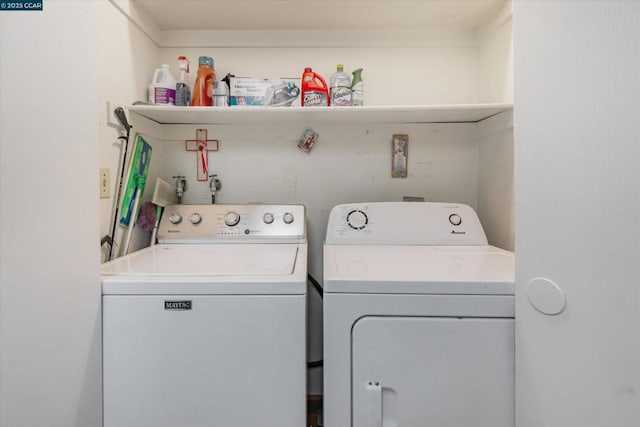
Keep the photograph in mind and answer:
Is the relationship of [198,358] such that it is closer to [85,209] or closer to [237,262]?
[237,262]

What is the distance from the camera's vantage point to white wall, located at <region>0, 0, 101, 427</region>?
70cm

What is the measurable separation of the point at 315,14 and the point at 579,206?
1.46 metres

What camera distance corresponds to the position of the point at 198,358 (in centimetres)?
91

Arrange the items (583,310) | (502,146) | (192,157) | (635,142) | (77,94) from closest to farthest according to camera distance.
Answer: (635,142), (583,310), (77,94), (502,146), (192,157)

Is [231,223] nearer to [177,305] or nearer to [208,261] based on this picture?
[208,261]

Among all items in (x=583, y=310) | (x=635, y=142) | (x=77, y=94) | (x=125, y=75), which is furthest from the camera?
(x=125, y=75)

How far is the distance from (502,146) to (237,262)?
137 cm

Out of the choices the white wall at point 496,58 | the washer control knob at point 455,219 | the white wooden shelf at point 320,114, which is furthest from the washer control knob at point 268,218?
the white wall at point 496,58

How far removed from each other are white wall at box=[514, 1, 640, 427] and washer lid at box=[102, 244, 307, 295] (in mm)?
650

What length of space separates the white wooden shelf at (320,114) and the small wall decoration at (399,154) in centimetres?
10

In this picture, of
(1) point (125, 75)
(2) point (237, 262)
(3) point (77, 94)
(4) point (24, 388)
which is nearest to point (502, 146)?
(2) point (237, 262)

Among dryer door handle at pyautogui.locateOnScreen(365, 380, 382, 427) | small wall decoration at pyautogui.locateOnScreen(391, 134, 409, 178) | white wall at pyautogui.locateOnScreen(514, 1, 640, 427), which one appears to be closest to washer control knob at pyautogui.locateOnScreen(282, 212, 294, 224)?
small wall decoration at pyautogui.locateOnScreen(391, 134, 409, 178)

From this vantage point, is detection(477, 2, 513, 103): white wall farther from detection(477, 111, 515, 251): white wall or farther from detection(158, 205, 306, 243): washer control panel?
detection(158, 205, 306, 243): washer control panel

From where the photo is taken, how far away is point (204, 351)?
2.98 feet
